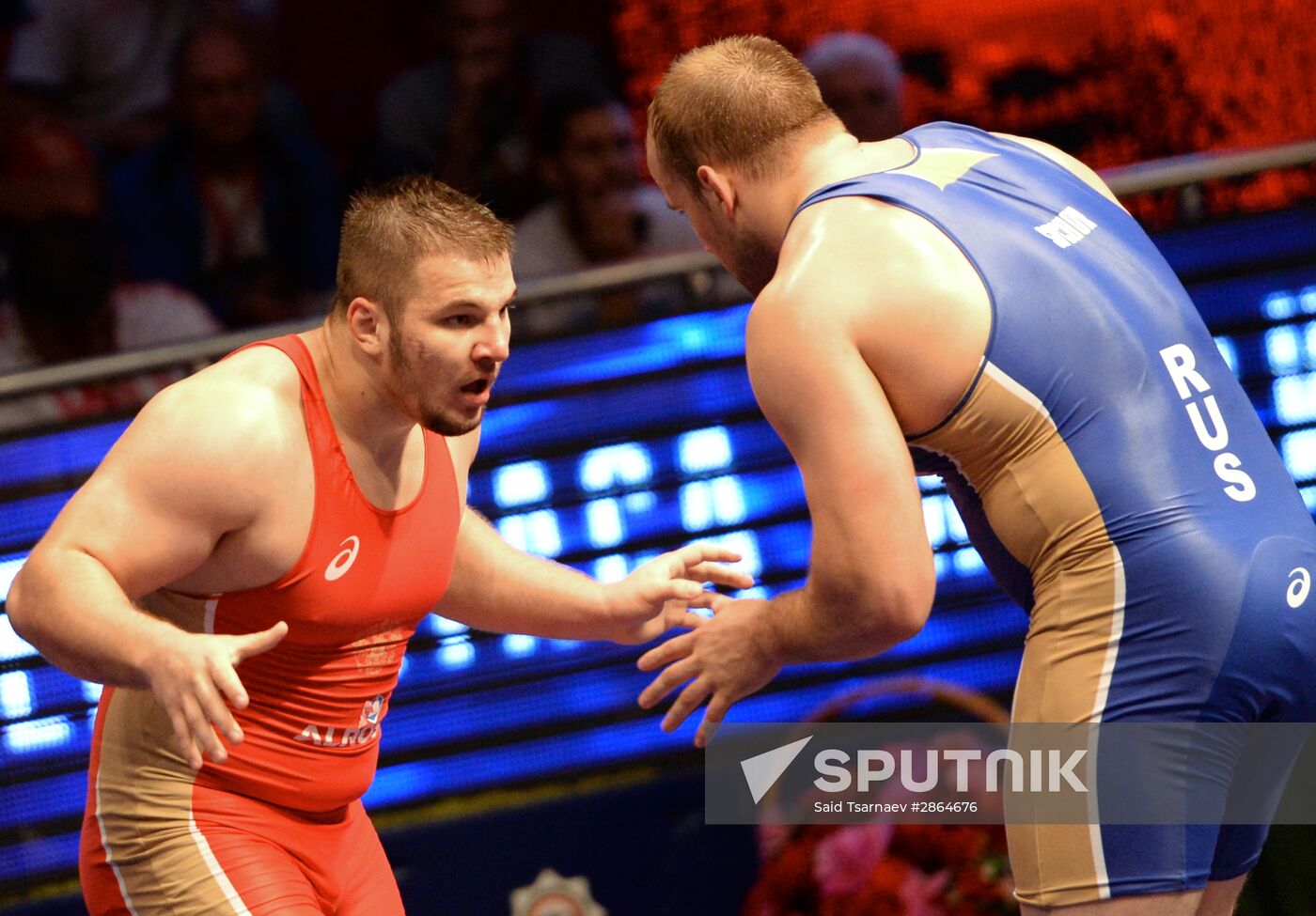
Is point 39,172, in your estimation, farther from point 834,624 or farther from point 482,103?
point 834,624

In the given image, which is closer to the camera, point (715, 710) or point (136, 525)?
point (136, 525)

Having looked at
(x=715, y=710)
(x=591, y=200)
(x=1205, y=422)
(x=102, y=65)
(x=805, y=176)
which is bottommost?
(x=715, y=710)

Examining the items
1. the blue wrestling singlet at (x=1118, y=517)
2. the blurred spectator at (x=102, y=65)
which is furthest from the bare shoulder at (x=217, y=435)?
the blurred spectator at (x=102, y=65)

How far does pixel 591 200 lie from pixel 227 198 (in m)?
1.34

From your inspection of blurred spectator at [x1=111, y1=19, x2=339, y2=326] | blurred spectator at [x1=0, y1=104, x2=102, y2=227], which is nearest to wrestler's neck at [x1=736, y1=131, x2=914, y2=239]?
blurred spectator at [x1=111, y1=19, x2=339, y2=326]

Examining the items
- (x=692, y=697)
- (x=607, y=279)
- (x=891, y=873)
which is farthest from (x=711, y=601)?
(x=607, y=279)

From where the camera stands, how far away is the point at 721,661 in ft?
7.73

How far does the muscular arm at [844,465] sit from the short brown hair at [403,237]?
53 centimetres

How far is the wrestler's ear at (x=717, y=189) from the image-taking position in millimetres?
2439

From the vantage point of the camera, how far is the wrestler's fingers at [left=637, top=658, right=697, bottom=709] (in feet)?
7.80

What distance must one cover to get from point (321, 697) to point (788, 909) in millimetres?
1479

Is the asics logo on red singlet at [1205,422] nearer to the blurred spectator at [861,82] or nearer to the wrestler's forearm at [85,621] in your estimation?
the wrestler's forearm at [85,621]

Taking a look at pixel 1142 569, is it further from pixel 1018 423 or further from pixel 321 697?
pixel 321 697

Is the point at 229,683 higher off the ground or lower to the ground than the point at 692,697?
higher
